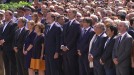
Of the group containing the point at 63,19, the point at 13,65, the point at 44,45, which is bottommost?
the point at 13,65

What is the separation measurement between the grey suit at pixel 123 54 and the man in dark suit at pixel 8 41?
4380mm

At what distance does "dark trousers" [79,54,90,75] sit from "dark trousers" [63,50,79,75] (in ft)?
1.25

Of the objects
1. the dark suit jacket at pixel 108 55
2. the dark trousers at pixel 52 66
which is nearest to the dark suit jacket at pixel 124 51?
the dark suit jacket at pixel 108 55

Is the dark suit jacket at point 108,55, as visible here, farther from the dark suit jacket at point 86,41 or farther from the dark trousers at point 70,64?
the dark trousers at point 70,64

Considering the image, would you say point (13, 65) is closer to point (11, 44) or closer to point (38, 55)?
point (11, 44)

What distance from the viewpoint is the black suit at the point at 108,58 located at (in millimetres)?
9094

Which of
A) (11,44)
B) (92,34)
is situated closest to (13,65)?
(11,44)

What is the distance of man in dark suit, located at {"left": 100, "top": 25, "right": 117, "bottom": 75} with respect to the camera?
9117 mm

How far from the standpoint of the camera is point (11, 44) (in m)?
12.2

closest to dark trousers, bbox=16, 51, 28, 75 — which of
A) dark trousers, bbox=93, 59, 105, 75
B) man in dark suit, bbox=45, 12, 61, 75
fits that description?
man in dark suit, bbox=45, 12, 61, 75

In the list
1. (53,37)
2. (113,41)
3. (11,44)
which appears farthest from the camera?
(11,44)

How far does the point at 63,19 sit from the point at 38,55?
1.26 meters

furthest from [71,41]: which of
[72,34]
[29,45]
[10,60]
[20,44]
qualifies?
[10,60]

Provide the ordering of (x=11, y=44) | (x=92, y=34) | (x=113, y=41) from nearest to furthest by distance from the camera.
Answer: (x=113, y=41) → (x=92, y=34) → (x=11, y=44)
